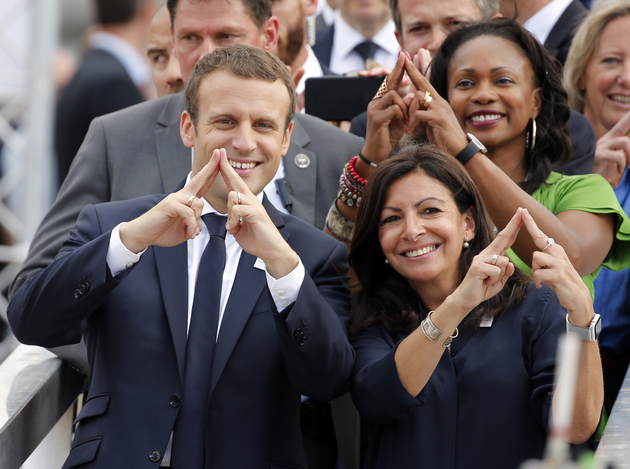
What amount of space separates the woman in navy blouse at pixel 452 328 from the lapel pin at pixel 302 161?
2.27 ft

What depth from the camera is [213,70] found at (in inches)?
110

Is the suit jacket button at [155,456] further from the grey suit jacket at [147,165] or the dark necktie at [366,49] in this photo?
the dark necktie at [366,49]

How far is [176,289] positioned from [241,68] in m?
0.76

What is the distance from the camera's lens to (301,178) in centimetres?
348

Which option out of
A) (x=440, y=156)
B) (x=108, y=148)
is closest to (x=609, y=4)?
(x=440, y=156)

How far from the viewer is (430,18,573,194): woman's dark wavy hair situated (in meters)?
3.32

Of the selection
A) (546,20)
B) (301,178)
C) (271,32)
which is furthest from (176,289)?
(546,20)

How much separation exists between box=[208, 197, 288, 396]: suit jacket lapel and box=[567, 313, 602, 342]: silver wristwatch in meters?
0.93

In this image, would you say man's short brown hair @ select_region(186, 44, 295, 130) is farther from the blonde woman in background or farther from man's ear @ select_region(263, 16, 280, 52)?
the blonde woman in background

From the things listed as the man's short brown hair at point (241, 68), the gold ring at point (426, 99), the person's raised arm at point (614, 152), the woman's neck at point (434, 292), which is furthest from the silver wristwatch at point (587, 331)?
the person's raised arm at point (614, 152)

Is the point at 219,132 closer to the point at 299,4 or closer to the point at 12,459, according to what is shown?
the point at 12,459

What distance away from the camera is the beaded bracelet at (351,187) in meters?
3.16

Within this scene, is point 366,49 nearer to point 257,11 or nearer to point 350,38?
point 350,38

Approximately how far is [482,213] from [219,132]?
0.92 metres
